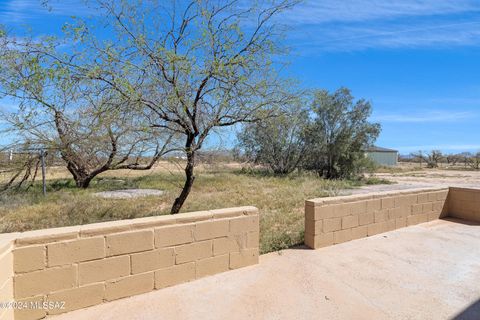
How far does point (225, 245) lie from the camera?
381 centimetres

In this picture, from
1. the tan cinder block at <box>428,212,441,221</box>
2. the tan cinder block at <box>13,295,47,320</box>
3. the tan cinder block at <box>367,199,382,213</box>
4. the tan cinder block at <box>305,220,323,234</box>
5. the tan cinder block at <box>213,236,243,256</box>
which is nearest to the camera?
the tan cinder block at <box>13,295,47,320</box>

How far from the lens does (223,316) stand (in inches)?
112

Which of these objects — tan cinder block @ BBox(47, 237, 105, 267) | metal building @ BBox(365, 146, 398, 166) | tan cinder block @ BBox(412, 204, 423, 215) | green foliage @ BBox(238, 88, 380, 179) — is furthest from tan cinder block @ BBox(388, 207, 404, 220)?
metal building @ BBox(365, 146, 398, 166)

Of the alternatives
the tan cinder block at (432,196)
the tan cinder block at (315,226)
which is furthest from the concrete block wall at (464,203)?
the tan cinder block at (315,226)

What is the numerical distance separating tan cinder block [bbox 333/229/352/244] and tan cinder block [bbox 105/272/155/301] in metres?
2.85

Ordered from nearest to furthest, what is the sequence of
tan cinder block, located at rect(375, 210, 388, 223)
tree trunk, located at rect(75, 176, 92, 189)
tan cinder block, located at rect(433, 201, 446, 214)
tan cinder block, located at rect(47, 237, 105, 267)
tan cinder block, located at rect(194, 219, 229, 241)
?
tan cinder block, located at rect(47, 237, 105, 267), tan cinder block, located at rect(194, 219, 229, 241), tan cinder block, located at rect(375, 210, 388, 223), tan cinder block, located at rect(433, 201, 446, 214), tree trunk, located at rect(75, 176, 92, 189)

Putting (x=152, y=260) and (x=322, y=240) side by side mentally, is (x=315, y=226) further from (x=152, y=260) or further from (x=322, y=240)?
(x=152, y=260)

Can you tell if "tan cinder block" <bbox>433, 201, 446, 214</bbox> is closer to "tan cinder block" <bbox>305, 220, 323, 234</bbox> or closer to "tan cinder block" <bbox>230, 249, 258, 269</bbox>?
"tan cinder block" <bbox>305, 220, 323, 234</bbox>

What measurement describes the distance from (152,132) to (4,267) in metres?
4.62

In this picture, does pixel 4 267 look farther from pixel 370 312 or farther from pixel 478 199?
pixel 478 199

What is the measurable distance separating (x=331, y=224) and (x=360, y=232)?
0.75m

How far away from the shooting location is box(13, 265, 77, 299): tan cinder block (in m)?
2.65

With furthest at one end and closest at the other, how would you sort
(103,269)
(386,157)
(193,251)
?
(386,157), (193,251), (103,269)

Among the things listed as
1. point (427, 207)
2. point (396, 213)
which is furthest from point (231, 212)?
point (427, 207)
